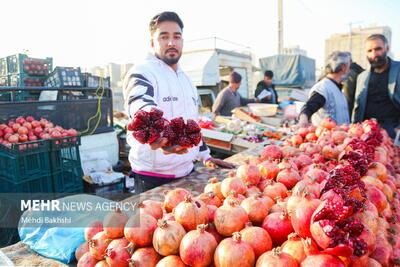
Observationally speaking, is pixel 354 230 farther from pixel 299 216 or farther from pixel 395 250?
pixel 395 250

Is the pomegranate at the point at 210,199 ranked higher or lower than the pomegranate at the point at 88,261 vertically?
higher

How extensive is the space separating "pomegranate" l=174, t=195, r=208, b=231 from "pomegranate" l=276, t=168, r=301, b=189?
0.81m

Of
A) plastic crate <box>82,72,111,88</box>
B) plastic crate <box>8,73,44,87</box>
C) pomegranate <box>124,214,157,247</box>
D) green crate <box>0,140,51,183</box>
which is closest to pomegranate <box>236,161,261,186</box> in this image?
pomegranate <box>124,214,157,247</box>

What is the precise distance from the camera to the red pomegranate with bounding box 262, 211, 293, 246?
1.21m

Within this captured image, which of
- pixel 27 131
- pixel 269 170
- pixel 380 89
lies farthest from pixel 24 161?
pixel 380 89

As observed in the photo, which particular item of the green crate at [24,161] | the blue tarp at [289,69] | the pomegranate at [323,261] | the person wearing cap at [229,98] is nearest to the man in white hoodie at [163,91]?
the pomegranate at [323,261]

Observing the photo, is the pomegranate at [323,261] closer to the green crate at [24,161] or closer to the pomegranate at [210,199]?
the pomegranate at [210,199]

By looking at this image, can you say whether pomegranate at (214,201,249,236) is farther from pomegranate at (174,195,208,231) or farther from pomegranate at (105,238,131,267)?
pomegranate at (105,238,131,267)

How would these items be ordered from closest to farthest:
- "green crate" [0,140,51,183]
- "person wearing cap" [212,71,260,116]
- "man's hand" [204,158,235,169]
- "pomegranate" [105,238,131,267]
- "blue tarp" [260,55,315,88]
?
"pomegranate" [105,238,131,267], "man's hand" [204,158,235,169], "green crate" [0,140,51,183], "person wearing cap" [212,71,260,116], "blue tarp" [260,55,315,88]

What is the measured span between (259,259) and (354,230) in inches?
14.5

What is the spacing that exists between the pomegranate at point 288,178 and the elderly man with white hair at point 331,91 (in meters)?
2.30

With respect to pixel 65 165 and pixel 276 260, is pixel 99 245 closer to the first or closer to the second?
pixel 276 260

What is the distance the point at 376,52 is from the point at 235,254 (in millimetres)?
4624

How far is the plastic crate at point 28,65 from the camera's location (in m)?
8.15
